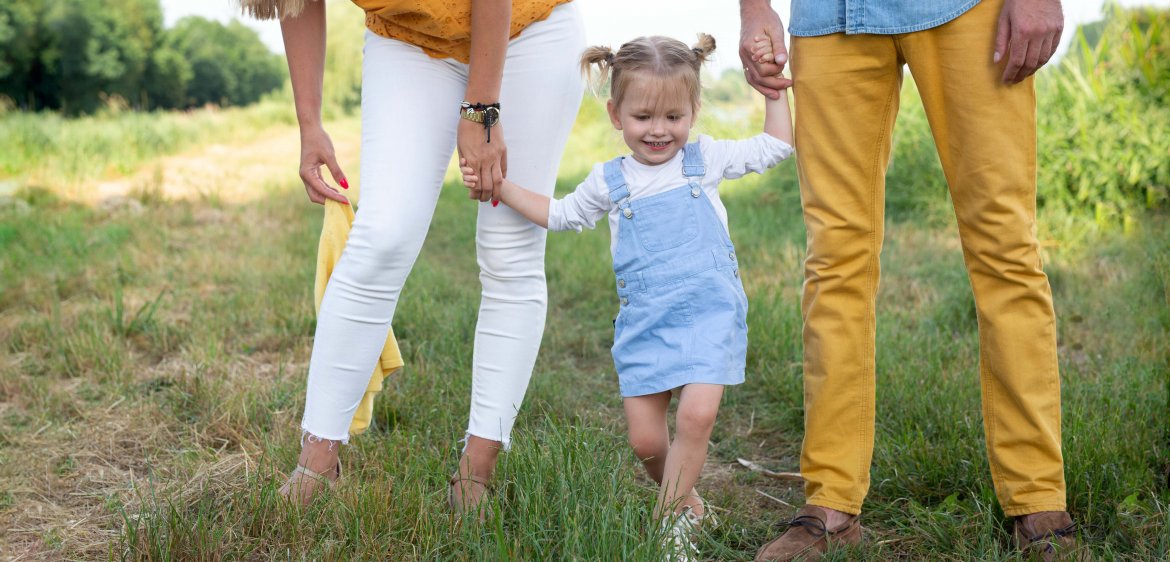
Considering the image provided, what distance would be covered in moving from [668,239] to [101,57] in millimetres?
38888

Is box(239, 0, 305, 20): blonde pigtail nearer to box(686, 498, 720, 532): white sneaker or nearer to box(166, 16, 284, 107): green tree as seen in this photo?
box(686, 498, 720, 532): white sneaker

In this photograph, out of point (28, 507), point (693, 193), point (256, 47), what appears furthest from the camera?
point (256, 47)

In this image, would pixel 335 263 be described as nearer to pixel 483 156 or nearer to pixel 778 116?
pixel 483 156

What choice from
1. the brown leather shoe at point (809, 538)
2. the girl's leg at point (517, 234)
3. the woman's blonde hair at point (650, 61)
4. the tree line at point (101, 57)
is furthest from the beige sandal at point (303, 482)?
the tree line at point (101, 57)

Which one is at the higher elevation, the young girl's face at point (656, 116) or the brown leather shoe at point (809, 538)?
the young girl's face at point (656, 116)

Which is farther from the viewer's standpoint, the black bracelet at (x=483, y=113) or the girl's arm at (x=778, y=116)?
the girl's arm at (x=778, y=116)

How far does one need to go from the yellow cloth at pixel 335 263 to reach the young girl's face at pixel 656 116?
2.46 feet

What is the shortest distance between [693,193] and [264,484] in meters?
1.21

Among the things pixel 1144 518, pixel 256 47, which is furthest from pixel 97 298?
pixel 256 47

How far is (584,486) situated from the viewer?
7.20ft

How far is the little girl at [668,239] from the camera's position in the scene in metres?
2.28

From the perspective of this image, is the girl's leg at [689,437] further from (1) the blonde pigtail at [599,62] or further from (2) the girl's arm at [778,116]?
(1) the blonde pigtail at [599,62]

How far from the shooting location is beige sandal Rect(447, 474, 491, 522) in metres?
2.13

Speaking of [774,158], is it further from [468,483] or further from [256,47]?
[256,47]
